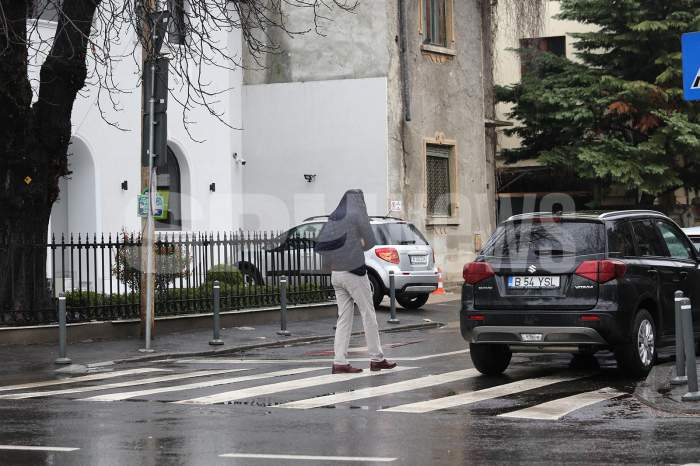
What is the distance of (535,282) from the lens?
484 inches

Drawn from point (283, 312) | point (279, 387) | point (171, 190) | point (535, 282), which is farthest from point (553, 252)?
point (171, 190)

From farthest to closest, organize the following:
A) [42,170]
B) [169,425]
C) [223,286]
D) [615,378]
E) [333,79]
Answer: [333,79] → [223,286] → [42,170] → [615,378] → [169,425]

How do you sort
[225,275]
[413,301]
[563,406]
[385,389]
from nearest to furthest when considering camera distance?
[563,406], [385,389], [225,275], [413,301]

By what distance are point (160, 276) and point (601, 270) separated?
932 cm

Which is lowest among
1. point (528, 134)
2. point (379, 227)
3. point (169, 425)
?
point (169, 425)

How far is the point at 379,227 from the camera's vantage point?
2352 cm

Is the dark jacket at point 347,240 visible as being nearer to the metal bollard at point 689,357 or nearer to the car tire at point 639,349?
the car tire at point 639,349

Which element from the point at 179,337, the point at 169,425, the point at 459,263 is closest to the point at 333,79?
the point at 459,263

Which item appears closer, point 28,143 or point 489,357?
point 489,357

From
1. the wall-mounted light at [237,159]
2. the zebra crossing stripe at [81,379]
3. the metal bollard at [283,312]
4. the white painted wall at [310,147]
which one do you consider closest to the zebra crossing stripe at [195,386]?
the zebra crossing stripe at [81,379]

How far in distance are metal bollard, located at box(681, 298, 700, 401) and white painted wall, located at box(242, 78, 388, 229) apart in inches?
724

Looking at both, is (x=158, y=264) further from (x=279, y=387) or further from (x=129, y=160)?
(x=279, y=387)

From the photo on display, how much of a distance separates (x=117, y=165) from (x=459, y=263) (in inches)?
408

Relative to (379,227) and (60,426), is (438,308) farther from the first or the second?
(60,426)
